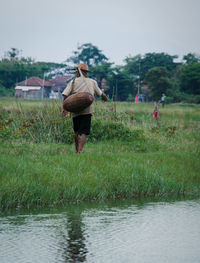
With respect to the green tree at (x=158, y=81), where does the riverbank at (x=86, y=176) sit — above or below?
below

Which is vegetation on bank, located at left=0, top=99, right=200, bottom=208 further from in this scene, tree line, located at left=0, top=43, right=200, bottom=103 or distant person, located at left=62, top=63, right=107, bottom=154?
tree line, located at left=0, top=43, right=200, bottom=103

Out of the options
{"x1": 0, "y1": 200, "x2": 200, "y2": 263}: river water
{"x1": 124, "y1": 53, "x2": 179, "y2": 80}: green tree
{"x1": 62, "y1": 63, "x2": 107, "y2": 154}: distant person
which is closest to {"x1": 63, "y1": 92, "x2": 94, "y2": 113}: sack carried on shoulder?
{"x1": 62, "y1": 63, "x2": 107, "y2": 154}: distant person

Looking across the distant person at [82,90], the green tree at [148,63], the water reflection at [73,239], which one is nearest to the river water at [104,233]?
the water reflection at [73,239]

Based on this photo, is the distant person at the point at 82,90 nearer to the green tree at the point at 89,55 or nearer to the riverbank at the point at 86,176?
the riverbank at the point at 86,176

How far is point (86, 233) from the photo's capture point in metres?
5.45

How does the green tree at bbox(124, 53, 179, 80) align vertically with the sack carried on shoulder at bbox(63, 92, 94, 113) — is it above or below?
above

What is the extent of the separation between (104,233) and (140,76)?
68625 millimetres

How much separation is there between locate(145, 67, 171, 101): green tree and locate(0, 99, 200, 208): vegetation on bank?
1869 inches

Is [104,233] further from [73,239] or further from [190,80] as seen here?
[190,80]

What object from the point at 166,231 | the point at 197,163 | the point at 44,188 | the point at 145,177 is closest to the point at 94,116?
the point at 197,163

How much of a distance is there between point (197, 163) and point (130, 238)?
493 centimetres

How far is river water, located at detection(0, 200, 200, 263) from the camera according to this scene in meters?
4.56

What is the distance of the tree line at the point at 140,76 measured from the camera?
198 feet

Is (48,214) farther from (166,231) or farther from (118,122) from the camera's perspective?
(118,122)
